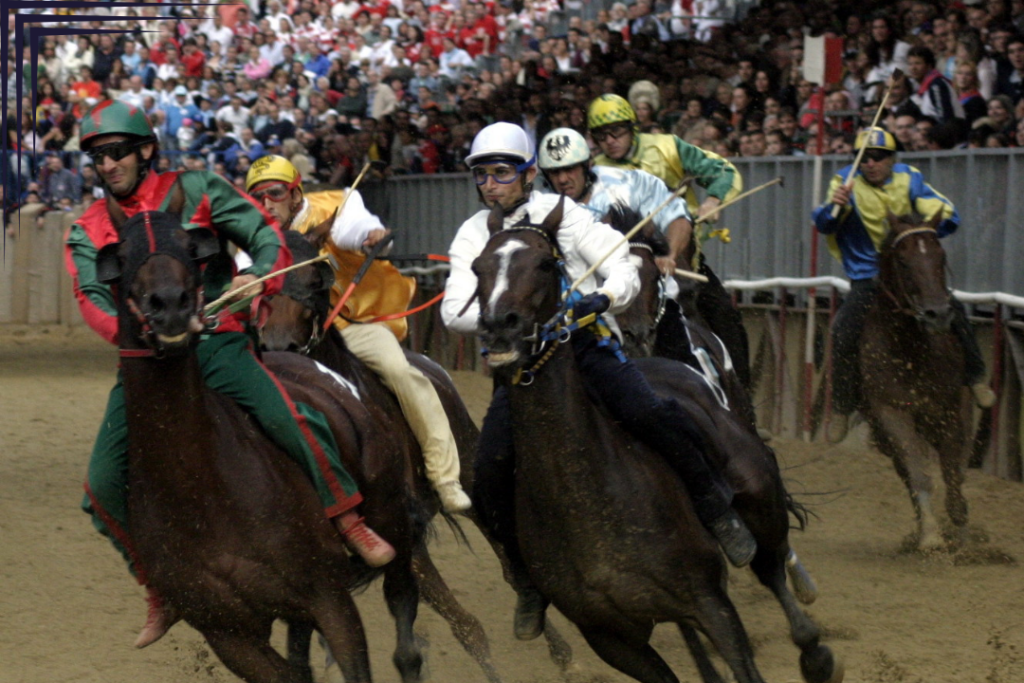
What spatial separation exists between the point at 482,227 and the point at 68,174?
16094 mm

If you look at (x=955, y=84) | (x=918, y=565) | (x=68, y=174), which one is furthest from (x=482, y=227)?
(x=68, y=174)

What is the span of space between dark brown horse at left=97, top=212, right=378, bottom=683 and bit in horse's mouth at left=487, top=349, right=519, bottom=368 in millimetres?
896

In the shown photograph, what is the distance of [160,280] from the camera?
426cm

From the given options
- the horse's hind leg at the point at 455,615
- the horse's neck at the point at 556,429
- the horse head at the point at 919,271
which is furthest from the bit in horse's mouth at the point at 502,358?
the horse head at the point at 919,271

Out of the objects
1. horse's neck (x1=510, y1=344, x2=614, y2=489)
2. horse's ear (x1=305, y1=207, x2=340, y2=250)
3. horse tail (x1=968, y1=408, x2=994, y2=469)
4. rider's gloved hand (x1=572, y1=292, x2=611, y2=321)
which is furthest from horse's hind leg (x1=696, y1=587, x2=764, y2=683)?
horse tail (x1=968, y1=408, x2=994, y2=469)

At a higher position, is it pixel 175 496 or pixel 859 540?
pixel 175 496

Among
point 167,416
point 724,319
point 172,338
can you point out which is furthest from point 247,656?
point 724,319

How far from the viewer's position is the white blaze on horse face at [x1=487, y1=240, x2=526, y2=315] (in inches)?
171

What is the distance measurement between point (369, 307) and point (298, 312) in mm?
776

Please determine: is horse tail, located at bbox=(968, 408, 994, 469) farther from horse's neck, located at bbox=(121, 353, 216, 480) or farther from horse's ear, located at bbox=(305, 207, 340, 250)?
horse's neck, located at bbox=(121, 353, 216, 480)

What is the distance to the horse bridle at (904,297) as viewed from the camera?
802cm

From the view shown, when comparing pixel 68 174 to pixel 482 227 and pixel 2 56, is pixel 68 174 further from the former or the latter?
pixel 482 227

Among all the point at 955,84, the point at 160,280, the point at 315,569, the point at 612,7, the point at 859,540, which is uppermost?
the point at 612,7

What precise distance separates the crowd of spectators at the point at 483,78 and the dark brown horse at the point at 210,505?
16.9ft
